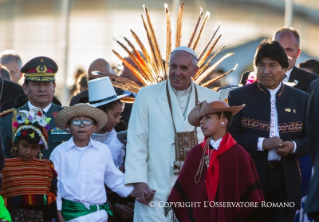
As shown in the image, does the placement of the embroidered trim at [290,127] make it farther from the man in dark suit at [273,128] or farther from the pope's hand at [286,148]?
the pope's hand at [286,148]

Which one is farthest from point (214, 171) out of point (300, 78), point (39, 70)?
point (300, 78)

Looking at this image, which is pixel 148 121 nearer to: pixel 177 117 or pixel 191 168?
pixel 177 117

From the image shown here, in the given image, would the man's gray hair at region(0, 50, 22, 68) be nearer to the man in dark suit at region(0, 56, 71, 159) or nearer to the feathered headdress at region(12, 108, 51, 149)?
the man in dark suit at region(0, 56, 71, 159)

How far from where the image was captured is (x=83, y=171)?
22.4ft

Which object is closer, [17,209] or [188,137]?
[17,209]

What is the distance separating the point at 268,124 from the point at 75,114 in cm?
178

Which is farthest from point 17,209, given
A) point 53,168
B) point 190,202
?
point 190,202

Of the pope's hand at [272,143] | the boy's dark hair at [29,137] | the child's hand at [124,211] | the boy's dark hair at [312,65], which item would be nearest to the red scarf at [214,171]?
the pope's hand at [272,143]

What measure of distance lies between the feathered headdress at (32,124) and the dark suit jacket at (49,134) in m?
0.15

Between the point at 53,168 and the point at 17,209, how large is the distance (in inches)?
19.8

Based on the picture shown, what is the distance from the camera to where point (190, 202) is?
645cm

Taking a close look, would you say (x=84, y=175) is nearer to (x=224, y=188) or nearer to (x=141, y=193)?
(x=141, y=193)

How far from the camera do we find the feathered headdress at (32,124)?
6.47m

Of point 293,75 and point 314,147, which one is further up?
point 293,75
